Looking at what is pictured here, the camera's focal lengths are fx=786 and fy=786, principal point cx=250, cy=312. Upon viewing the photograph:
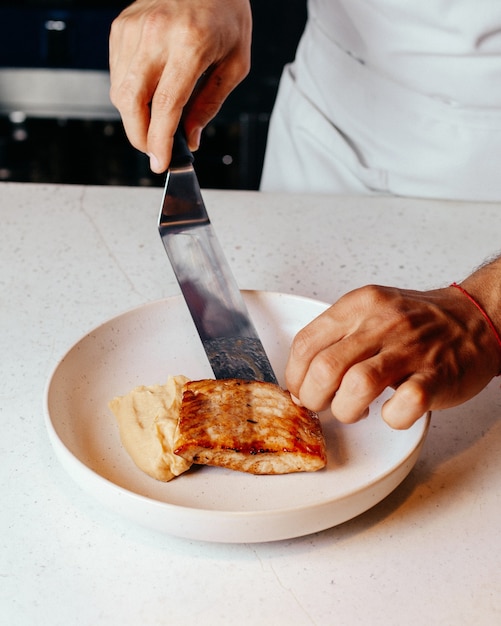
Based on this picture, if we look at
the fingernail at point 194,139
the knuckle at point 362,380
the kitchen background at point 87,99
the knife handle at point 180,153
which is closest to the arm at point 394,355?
the knuckle at point 362,380

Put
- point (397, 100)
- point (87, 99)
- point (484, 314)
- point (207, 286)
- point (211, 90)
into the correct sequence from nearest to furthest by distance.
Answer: point (484, 314) → point (207, 286) → point (211, 90) → point (397, 100) → point (87, 99)

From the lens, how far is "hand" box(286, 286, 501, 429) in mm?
762

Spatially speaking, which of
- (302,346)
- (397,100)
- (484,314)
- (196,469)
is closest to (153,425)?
(196,469)

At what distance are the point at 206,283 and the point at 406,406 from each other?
0.35 m

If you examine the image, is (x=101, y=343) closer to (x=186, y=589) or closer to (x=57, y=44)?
(x=186, y=589)

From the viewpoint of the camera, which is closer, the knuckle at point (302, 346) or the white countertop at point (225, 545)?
the white countertop at point (225, 545)

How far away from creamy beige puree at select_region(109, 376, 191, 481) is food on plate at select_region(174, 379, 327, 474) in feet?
0.07

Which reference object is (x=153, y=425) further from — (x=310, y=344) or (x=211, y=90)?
(x=211, y=90)

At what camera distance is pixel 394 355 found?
79cm

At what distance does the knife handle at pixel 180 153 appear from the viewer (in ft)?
3.55

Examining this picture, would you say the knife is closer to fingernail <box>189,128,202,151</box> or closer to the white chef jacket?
fingernail <box>189,128,202,151</box>

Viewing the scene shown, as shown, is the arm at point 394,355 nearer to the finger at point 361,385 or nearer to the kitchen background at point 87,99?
the finger at point 361,385

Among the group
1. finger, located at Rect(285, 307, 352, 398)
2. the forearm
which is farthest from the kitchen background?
finger, located at Rect(285, 307, 352, 398)

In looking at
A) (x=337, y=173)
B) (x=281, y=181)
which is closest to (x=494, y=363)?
(x=337, y=173)
